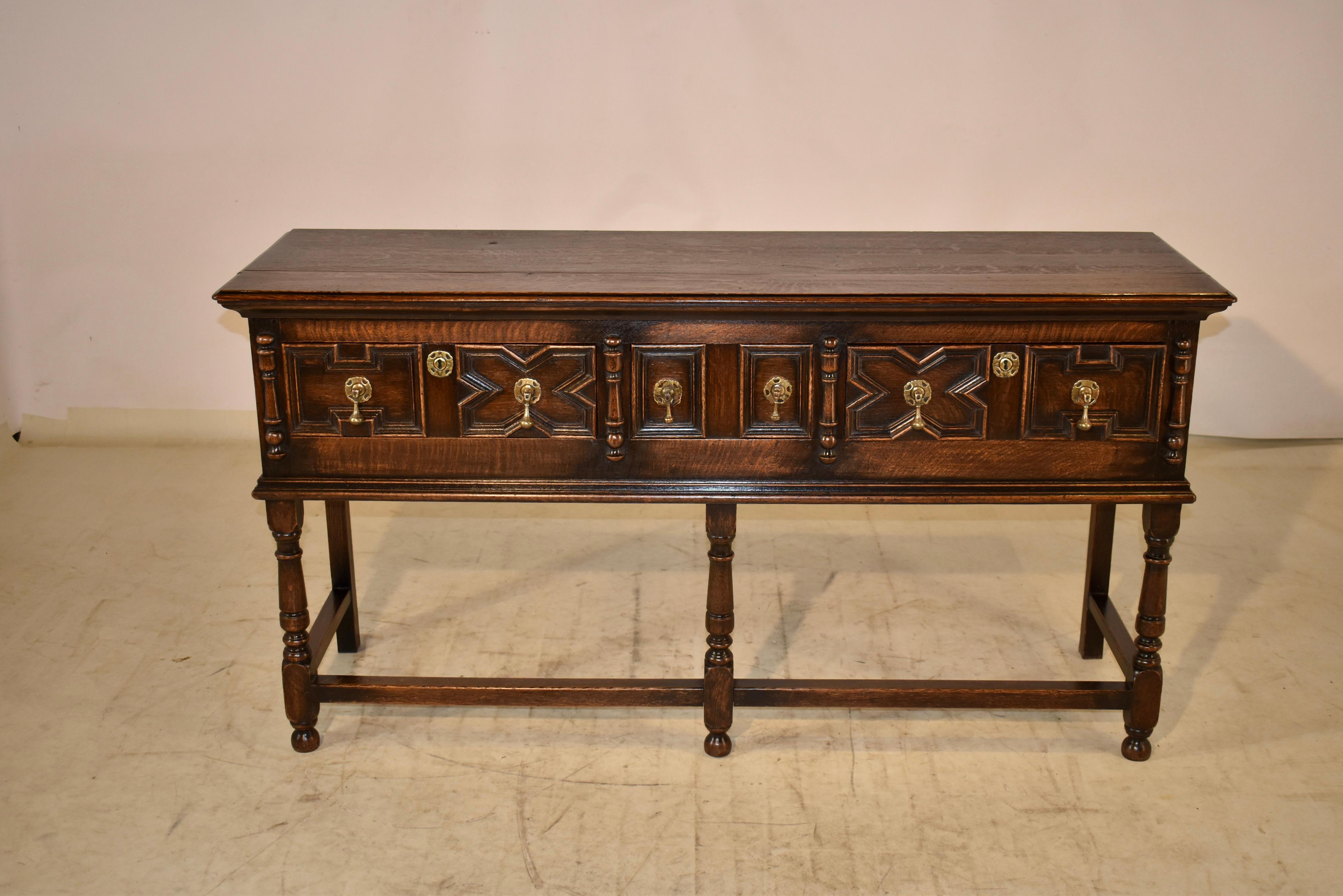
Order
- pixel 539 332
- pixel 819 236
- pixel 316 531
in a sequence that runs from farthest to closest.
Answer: pixel 316 531 < pixel 819 236 < pixel 539 332

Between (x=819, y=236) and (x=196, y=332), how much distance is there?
3.10m

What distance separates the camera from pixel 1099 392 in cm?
320

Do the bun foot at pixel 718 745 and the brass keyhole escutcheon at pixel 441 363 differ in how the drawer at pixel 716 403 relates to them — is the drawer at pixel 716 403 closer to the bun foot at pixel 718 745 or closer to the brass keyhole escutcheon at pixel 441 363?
the brass keyhole escutcheon at pixel 441 363

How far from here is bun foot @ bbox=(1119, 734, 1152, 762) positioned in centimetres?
357

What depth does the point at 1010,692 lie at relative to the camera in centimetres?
355

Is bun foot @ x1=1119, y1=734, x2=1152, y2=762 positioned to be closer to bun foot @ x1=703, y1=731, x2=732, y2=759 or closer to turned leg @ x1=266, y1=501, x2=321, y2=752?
bun foot @ x1=703, y1=731, x2=732, y2=759

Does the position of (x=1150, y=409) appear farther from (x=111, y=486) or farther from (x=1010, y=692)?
(x=111, y=486)

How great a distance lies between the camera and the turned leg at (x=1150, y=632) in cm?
337

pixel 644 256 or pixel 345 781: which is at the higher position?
pixel 644 256

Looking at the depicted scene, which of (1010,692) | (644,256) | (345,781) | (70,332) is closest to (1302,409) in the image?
(1010,692)

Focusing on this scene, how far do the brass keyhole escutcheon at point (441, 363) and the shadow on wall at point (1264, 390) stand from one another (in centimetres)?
362

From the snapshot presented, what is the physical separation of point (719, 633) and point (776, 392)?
0.69m

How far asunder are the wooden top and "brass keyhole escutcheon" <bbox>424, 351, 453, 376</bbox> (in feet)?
0.48

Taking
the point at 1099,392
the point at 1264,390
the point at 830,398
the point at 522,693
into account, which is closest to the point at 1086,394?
the point at 1099,392
